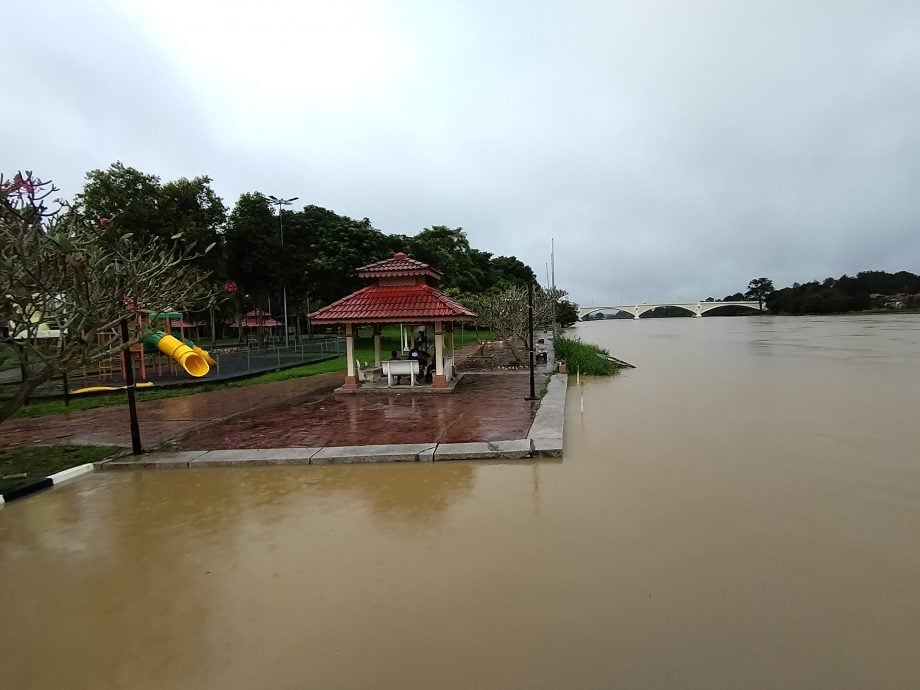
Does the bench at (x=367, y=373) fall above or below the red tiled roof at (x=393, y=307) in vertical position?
below

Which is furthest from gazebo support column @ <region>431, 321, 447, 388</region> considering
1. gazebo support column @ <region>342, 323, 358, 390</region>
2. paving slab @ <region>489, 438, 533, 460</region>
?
paving slab @ <region>489, 438, 533, 460</region>

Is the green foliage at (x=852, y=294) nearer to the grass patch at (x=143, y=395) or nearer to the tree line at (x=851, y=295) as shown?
the tree line at (x=851, y=295)

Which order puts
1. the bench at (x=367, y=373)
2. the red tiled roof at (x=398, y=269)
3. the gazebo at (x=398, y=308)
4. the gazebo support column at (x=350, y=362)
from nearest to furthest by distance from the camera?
the gazebo at (x=398, y=308)
the gazebo support column at (x=350, y=362)
the red tiled roof at (x=398, y=269)
the bench at (x=367, y=373)

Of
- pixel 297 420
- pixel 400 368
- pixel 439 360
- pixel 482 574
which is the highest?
pixel 439 360

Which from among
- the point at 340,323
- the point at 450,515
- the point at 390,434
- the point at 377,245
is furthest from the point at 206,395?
the point at 377,245

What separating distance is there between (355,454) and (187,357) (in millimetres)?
12597

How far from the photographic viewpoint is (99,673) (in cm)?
308

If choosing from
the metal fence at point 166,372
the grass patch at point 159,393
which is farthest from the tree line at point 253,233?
the grass patch at point 159,393

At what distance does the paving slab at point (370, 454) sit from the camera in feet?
22.8

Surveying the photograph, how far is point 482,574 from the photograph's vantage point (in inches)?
157

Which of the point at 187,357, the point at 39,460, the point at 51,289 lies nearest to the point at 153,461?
the point at 39,460

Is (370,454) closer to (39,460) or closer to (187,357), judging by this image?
(39,460)

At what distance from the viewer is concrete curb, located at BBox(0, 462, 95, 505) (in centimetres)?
627

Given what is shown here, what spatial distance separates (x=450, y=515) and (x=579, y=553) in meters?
1.38
